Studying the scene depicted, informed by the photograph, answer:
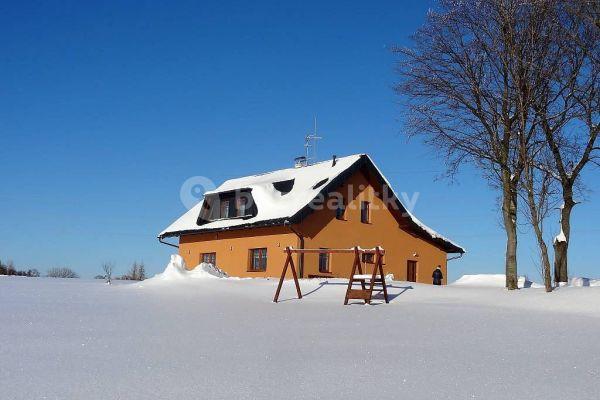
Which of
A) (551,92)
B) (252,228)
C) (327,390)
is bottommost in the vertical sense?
(327,390)

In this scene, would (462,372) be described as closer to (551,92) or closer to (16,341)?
(16,341)

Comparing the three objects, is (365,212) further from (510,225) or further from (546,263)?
(546,263)

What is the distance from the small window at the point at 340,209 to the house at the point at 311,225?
0.05m

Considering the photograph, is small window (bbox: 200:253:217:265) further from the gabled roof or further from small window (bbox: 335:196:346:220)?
small window (bbox: 335:196:346:220)

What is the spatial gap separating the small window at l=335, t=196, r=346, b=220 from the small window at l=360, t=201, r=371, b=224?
1259 mm

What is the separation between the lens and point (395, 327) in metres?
9.24

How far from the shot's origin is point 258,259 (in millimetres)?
27266

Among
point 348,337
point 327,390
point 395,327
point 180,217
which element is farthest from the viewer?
point 180,217

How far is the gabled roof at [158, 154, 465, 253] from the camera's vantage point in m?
26.0

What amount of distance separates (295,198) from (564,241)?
39.5 feet

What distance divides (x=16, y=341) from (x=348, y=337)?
13.9 ft

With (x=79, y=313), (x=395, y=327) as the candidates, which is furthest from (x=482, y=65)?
(x=79, y=313)

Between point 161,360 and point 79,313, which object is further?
point 79,313

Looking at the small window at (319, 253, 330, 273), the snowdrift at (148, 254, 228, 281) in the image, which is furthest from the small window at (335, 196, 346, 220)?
the snowdrift at (148, 254, 228, 281)
